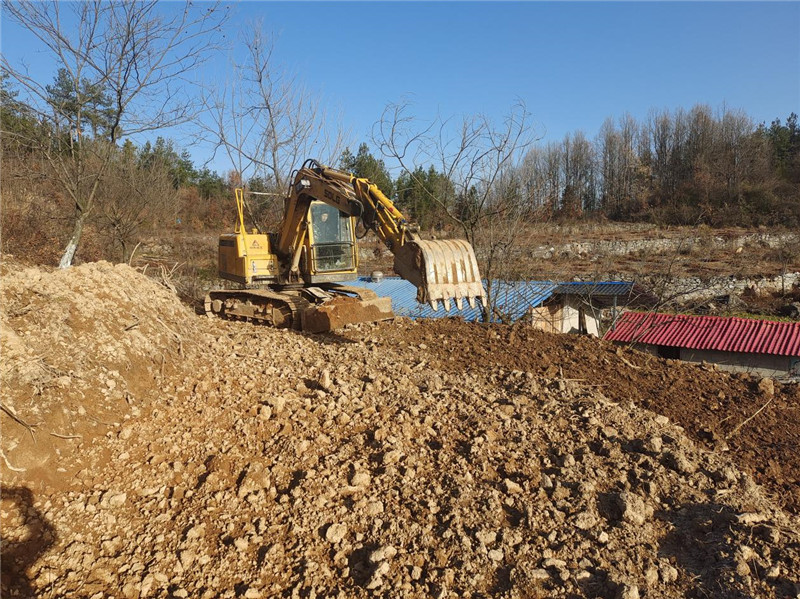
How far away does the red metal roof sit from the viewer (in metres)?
13.4

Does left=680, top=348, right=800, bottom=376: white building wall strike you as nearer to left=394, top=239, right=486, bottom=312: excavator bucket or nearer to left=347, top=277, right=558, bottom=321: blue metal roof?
left=347, top=277, right=558, bottom=321: blue metal roof

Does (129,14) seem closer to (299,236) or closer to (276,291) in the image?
(299,236)

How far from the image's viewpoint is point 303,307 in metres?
9.04

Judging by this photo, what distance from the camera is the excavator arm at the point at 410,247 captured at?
19.4 ft

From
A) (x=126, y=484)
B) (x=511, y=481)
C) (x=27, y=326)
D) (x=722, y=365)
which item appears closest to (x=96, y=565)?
(x=126, y=484)

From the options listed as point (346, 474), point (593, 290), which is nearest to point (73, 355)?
point (346, 474)

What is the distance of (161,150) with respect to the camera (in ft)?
55.5

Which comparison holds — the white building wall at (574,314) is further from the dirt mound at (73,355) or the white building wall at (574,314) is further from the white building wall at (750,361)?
the dirt mound at (73,355)

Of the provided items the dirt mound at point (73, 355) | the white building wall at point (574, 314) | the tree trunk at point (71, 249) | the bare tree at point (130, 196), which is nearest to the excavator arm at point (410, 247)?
the dirt mound at point (73, 355)

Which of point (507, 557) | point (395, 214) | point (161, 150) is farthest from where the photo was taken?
point (161, 150)

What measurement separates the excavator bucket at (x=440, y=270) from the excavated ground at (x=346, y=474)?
913 millimetres

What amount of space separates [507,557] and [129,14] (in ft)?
28.2

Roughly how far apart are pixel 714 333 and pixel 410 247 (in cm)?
1224

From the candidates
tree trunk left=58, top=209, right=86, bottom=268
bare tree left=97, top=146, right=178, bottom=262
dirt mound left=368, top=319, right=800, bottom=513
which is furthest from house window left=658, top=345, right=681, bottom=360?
bare tree left=97, top=146, right=178, bottom=262
